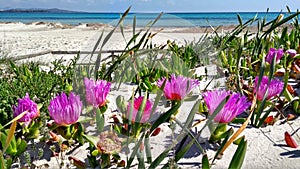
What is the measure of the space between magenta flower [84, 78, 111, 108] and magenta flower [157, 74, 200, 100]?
0.18 metres

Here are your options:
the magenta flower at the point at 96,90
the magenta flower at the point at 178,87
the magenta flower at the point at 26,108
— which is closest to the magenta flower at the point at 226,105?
the magenta flower at the point at 178,87

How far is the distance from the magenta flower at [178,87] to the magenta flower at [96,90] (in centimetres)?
18

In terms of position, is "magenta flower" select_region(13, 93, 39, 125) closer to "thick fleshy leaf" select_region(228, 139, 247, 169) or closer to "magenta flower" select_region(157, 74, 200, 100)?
"magenta flower" select_region(157, 74, 200, 100)

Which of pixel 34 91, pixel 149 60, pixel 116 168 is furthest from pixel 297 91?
pixel 34 91

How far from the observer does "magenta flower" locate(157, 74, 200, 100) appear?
105 centimetres

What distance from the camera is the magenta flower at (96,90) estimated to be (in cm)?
113

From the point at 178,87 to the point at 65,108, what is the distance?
31 cm

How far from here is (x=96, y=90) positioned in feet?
3.78

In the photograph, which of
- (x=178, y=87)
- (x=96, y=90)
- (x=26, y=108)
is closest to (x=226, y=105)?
(x=178, y=87)

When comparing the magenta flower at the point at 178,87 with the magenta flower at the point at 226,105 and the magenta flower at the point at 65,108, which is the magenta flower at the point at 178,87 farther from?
the magenta flower at the point at 65,108

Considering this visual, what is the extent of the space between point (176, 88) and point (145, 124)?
0.51 ft

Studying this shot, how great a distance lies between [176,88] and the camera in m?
1.07

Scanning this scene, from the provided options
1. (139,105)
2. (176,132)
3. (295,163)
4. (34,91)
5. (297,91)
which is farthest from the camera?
(34,91)

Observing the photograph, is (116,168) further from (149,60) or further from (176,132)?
(149,60)
